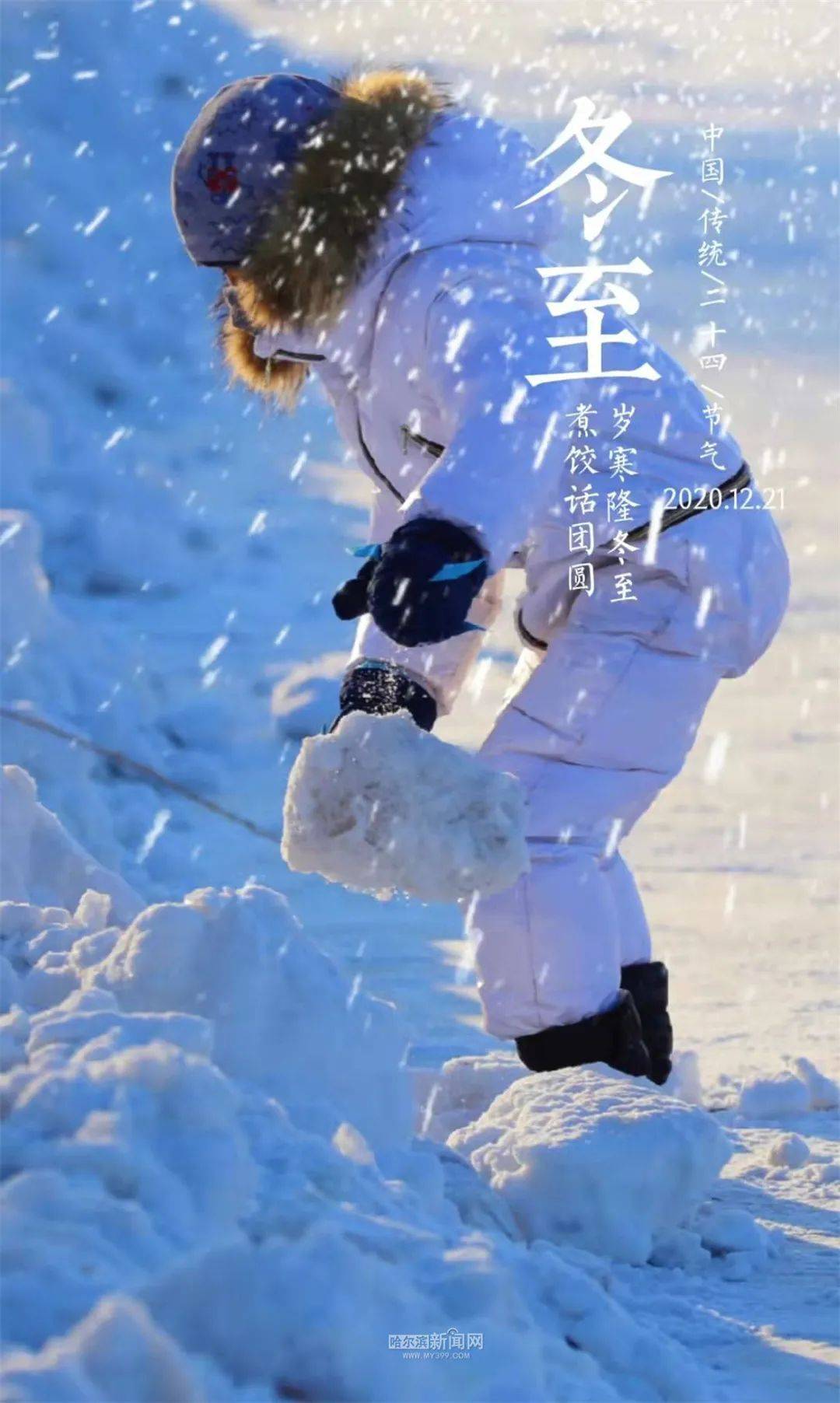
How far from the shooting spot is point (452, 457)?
202 centimetres

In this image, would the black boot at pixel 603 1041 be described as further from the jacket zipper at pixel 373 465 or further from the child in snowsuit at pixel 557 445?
the jacket zipper at pixel 373 465

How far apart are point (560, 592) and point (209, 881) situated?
133 cm

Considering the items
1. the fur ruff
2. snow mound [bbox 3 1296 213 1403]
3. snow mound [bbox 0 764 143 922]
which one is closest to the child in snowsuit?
the fur ruff

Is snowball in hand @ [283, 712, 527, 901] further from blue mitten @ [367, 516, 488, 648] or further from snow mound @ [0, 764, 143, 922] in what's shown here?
snow mound @ [0, 764, 143, 922]

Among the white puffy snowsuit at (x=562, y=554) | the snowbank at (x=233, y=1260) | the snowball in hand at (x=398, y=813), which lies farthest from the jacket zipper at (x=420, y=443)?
the snowbank at (x=233, y=1260)

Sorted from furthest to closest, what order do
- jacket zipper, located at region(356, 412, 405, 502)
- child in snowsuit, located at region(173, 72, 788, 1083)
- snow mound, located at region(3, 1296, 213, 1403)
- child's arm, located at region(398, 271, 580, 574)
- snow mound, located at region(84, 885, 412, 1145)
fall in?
1. jacket zipper, located at region(356, 412, 405, 502)
2. child in snowsuit, located at region(173, 72, 788, 1083)
3. child's arm, located at region(398, 271, 580, 574)
4. snow mound, located at region(84, 885, 412, 1145)
5. snow mound, located at region(3, 1296, 213, 1403)

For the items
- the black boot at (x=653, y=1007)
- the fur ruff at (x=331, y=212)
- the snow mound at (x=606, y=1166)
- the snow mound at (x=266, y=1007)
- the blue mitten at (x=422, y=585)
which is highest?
the fur ruff at (x=331, y=212)

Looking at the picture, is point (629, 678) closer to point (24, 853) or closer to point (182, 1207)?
point (24, 853)

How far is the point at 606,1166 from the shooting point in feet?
6.21

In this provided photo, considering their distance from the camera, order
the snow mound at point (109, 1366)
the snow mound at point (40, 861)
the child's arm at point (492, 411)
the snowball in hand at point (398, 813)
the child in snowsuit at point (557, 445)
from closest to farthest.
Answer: the snow mound at point (109, 1366)
the snowball in hand at point (398, 813)
the child's arm at point (492, 411)
the child in snowsuit at point (557, 445)
the snow mound at point (40, 861)

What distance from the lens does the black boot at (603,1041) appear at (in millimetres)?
2266

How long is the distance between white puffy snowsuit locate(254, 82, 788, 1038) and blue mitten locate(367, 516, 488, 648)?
0.24 m

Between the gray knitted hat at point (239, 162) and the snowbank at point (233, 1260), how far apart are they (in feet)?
3.45

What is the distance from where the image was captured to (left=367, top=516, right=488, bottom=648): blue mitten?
1.91 m
